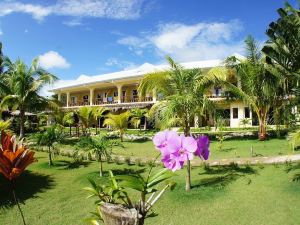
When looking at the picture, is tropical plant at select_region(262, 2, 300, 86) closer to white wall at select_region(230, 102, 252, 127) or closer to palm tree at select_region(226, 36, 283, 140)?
palm tree at select_region(226, 36, 283, 140)

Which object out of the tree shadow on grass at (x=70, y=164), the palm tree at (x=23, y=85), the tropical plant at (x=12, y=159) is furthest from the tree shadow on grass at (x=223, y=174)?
the palm tree at (x=23, y=85)

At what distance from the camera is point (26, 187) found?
33.5ft

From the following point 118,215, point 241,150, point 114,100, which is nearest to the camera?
point 118,215

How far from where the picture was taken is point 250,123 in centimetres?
2548

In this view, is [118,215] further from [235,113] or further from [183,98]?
[235,113]

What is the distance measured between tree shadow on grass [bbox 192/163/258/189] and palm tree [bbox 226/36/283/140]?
6392mm

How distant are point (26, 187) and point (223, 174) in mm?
6037

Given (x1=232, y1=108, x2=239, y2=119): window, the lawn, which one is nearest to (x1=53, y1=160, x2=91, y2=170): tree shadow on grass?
the lawn

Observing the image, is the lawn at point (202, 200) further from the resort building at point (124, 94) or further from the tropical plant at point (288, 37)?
the resort building at point (124, 94)

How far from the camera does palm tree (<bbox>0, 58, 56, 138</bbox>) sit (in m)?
19.3

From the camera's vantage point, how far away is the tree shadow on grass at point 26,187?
29.6 feet

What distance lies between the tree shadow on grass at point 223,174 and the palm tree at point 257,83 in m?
6.39

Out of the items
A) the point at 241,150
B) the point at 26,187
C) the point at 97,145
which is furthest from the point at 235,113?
the point at 26,187

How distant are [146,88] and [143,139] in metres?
8.65
